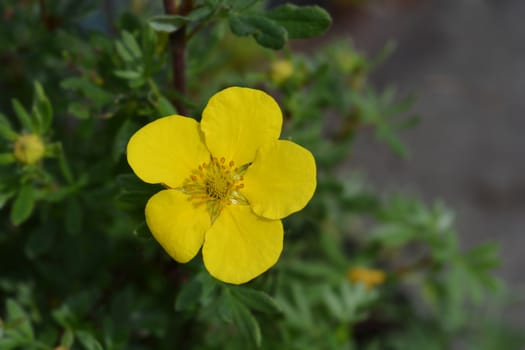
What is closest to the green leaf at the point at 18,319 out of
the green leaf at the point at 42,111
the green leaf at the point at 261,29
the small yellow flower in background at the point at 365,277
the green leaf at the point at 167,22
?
the green leaf at the point at 42,111

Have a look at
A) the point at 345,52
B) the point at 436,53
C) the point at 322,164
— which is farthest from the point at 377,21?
the point at 322,164

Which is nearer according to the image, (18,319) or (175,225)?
(175,225)

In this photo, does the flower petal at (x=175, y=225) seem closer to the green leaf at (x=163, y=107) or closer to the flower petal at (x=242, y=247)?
the flower petal at (x=242, y=247)

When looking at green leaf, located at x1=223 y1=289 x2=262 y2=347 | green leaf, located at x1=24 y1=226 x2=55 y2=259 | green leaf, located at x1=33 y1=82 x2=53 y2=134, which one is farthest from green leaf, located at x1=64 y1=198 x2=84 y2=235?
green leaf, located at x1=223 y1=289 x2=262 y2=347

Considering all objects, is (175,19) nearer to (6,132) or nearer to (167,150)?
(167,150)

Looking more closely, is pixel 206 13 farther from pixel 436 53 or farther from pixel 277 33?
pixel 436 53

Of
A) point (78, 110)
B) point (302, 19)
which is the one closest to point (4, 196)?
point (78, 110)
